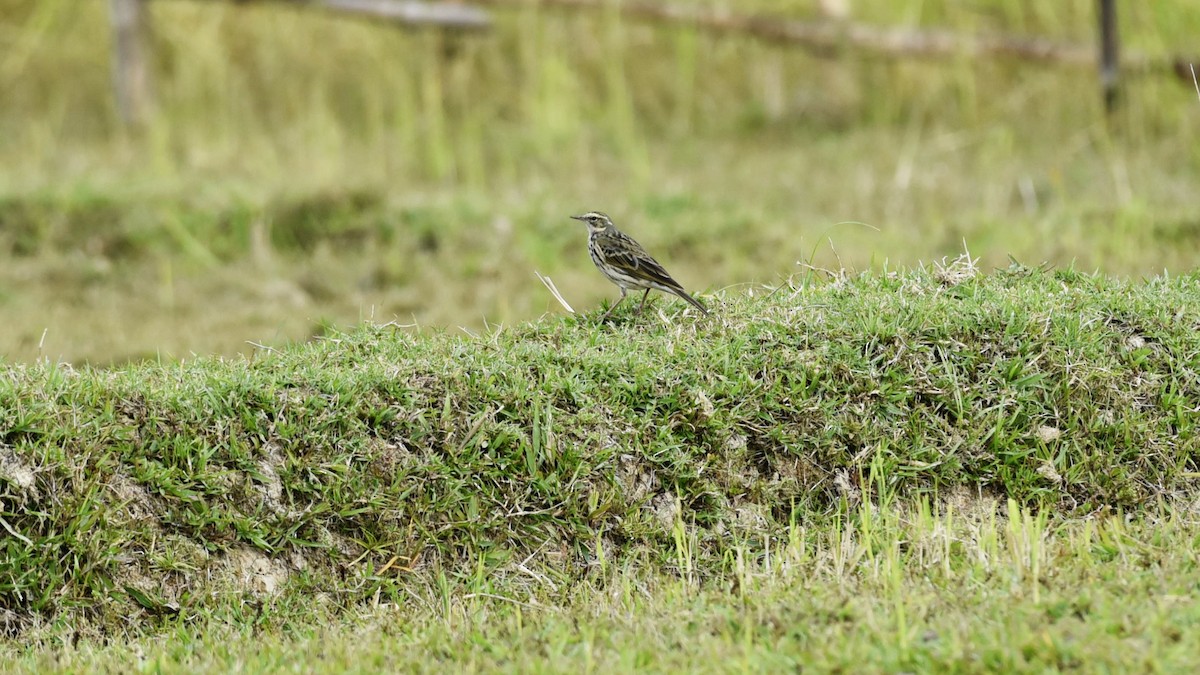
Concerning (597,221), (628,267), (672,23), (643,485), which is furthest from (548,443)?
(672,23)

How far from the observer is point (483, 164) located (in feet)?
43.4

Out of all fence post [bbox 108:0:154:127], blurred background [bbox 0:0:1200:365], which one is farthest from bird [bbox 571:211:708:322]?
fence post [bbox 108:0:154:127]

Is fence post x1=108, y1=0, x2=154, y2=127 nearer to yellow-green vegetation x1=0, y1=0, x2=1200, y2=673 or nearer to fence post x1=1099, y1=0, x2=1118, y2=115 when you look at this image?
yellow-green vegetation x1=0, y1=0, x2=1200, y2=673

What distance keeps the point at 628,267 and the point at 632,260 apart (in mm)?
35

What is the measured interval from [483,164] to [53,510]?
27.5 feet

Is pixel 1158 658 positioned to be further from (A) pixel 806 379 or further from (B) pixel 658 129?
(B) pixel 658 129

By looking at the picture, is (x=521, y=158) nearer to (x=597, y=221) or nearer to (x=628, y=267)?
(x=597, y=221)

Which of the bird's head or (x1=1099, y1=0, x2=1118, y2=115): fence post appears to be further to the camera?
(x1=1099, y1=0, x2=1118, y2=115): fence post

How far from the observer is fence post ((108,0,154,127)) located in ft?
43.9

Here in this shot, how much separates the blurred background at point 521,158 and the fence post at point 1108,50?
23cm

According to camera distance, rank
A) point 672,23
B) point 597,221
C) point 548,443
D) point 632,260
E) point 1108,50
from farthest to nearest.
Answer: point 672,23 → point 1108,50 → point 597,221 → point 632,260 → point 548,443

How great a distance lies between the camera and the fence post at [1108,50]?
12250 mm

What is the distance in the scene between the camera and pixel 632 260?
657 centimetres

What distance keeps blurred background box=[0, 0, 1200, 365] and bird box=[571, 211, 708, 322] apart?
1968mm
